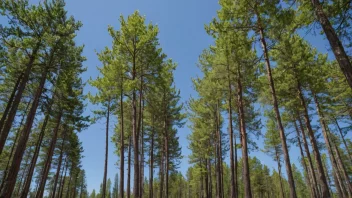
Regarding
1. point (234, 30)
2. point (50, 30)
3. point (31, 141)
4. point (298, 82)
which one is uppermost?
point (50, 30)

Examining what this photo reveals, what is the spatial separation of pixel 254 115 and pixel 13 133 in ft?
87.1

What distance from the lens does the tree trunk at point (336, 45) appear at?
646 cm

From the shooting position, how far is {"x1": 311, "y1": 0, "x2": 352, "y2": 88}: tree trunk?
646 cm

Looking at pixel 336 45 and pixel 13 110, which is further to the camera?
pixel 13 110

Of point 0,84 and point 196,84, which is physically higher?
point 196,84

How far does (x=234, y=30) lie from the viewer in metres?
11.8

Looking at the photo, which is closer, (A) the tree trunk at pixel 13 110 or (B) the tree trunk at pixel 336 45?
(B) the tree trunk at pixel 336 45

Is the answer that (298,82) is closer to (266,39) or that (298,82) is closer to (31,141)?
(266,39)

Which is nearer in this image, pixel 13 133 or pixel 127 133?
pixel 127 133

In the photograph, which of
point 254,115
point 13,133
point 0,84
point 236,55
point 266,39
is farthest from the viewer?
point 13,133

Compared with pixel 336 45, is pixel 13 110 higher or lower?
lower

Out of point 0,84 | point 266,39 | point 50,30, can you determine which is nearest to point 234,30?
point 266,39

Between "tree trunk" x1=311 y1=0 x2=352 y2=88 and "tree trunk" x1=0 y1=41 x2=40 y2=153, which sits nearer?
"tree trunk" x1=311 y1=0 x2=352 y2=88

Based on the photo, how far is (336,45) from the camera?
693cm
